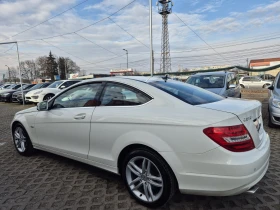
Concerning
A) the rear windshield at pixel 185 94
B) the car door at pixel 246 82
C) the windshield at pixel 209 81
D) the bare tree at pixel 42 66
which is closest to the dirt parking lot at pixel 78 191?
the rear windshield at pixel 185 94

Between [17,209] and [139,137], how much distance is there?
67.4 inches

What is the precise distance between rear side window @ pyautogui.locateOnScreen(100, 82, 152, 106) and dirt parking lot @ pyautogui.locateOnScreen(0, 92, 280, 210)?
1188 mm

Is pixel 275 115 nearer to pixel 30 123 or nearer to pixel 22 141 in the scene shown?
pixel 30 123

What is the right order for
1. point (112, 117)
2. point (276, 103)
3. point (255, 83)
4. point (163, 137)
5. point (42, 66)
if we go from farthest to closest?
point (42, 66), point (255, 83), point (276, 103), point (112, 117), point (163, 137)

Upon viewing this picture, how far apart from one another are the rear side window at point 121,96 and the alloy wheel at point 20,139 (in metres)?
2.44

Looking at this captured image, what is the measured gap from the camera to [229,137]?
7.10 ft

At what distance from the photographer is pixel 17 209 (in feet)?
9.00

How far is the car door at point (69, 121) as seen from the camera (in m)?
3.20

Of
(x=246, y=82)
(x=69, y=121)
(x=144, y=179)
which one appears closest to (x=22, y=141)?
(x=69, y=121)

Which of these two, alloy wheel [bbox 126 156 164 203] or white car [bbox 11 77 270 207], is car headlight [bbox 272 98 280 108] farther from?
alloy wheel [bbox 126 156 164 203]

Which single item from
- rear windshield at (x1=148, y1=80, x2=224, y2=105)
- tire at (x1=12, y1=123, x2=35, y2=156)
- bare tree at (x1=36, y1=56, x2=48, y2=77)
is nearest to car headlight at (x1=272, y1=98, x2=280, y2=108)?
A: rear windshield at (x1=148, y1=80, x2=224, y2=105)

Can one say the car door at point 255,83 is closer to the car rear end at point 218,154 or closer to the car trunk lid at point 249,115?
the car trunk lid at point 249,115

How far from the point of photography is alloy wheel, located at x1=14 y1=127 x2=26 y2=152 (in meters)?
4.58

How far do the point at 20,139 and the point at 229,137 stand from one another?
413 centimetres
